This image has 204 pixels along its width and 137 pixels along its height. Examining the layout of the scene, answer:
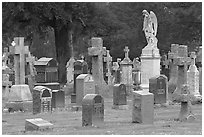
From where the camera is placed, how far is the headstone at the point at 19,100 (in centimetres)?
1933

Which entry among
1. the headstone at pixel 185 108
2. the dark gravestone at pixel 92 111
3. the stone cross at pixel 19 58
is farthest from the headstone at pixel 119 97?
the dark gravestone at pixel 92 111

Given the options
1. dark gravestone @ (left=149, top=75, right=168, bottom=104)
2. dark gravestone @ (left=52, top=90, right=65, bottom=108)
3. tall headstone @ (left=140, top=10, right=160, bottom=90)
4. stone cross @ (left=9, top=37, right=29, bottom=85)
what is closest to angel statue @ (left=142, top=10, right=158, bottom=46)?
tall headstone @ (left=140, top=10, right=160, bottom=90)

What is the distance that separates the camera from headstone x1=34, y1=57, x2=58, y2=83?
21.0 m

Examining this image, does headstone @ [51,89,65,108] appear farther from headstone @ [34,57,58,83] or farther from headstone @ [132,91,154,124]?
headstone @ [132,91,154,124]

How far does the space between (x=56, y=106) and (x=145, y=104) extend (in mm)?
5954

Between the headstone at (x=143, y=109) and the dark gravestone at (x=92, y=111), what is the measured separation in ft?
3.16

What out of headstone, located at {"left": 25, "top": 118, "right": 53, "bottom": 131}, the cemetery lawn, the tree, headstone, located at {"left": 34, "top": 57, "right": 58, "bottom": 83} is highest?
the tree

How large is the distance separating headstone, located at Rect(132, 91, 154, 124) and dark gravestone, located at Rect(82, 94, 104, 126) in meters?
0.96

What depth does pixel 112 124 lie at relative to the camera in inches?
567

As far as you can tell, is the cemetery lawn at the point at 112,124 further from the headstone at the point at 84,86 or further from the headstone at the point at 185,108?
the headstone at the point at 84,86

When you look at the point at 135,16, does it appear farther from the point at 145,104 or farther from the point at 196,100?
the point at 145,104

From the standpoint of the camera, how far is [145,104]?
1461 cm

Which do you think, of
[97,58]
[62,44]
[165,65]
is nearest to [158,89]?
[97,58]

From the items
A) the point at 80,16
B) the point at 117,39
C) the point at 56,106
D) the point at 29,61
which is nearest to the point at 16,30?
the point at 80,16
